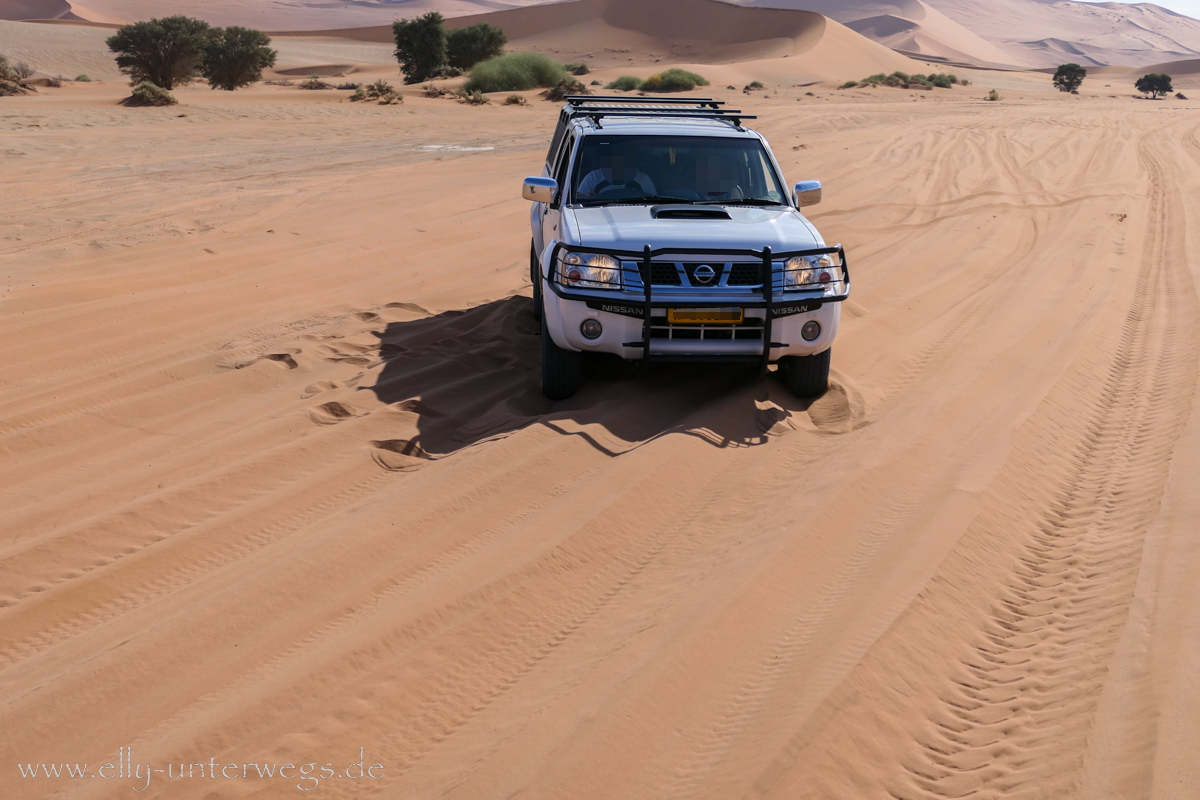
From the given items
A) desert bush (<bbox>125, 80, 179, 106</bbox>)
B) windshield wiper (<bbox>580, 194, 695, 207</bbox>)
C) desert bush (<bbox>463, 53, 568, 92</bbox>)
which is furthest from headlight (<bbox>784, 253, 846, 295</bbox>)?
desert bush (<bbox>463, 53, 568, 92</bbox>)

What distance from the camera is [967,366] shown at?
309 inches

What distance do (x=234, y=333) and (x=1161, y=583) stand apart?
22.8 ft

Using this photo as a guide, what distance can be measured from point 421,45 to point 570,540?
46.6 m

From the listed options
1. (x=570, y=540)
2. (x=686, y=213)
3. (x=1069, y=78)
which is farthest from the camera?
(x=1069, y=78)

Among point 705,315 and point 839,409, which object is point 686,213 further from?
point 839,409

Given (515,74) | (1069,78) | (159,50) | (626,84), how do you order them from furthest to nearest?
(1069,78) → (626,84) → (515,74) → (159,50)

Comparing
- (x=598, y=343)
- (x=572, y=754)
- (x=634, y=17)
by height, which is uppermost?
(x=634, y=17)

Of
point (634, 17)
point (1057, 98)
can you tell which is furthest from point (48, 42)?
point (1057, 98)

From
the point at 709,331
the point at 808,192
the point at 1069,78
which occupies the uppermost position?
the point at 1069,78

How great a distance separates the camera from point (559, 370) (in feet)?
22.3

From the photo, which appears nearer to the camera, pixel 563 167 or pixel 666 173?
pixel 666 173

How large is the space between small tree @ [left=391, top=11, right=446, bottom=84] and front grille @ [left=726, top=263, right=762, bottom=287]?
44.0 meters

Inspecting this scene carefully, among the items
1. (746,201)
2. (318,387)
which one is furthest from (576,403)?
(746,201)

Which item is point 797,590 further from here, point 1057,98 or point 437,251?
point 1057,98
